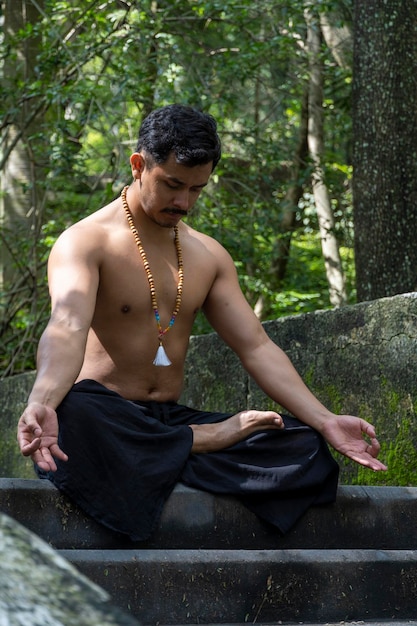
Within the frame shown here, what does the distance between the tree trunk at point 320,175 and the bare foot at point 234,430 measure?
5.94 m

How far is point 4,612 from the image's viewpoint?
1.22 meters

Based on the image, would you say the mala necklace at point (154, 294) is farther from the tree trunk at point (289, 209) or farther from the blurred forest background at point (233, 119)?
the tree trunk at point (289, 209)

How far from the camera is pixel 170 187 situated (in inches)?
155

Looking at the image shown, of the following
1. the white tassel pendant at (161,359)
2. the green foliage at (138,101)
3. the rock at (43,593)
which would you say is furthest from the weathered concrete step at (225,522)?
the green foliage at (138,101)

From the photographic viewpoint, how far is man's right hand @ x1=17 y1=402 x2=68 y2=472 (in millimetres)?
3115

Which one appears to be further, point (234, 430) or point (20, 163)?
point (20, 163)

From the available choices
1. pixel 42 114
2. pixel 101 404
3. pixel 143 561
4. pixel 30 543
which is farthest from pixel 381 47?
pixel 30 543

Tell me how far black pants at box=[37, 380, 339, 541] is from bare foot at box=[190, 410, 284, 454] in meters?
0.03

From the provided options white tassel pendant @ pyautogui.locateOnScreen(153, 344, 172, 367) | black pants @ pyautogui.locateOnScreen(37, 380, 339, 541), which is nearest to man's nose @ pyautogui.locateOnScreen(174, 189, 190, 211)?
white tassel pendant @ pyautogui.locateOnScreen(153, 344, 172, 367)

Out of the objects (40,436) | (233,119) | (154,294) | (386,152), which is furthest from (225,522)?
(233,119)

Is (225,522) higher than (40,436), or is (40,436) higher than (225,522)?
(40,436)

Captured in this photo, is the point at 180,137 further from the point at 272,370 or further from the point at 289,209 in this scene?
the point at 289,209

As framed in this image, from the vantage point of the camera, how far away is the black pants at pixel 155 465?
3.45 metres

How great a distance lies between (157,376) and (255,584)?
105 cm
